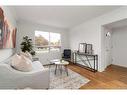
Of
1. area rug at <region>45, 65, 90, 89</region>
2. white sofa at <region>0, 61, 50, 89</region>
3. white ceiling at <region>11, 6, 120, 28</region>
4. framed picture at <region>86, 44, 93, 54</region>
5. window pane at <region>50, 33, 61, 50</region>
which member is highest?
white ceiling at <region>11, 6, 120, 28</region>

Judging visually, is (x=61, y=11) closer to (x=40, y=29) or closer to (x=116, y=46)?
(x=40, y=29)

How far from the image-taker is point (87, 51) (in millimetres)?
4566

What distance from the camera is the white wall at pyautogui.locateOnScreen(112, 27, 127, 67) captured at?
4684 mm

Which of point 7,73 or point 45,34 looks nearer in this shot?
point 7,73

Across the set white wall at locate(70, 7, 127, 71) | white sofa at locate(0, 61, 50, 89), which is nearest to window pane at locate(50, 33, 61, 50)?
white wall at locate(70, 7, 127, 71)

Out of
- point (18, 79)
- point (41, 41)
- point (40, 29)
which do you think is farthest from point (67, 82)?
point (40, 29)

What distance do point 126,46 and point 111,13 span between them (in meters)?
2.02

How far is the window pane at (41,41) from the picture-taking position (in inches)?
208

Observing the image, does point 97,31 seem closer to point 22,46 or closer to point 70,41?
point 70,41

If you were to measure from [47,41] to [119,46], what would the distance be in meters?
3.64

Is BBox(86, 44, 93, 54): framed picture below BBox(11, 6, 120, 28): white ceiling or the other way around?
below

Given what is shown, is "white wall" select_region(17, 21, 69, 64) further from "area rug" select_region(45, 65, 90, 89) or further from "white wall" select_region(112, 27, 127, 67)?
"white wall" select_region(112, 27, 127, 67)

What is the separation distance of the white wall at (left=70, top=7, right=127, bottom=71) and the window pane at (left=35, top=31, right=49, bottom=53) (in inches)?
64.5
